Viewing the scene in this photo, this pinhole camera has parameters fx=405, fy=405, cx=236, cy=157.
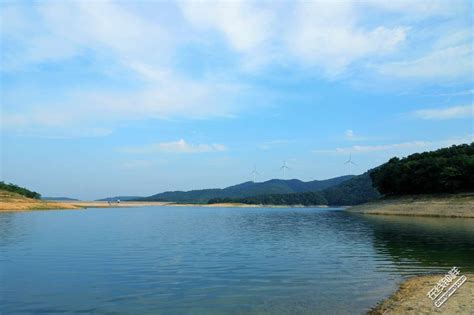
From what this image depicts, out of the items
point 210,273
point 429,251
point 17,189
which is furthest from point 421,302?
point 17,189

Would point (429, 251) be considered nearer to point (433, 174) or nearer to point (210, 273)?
point (210, 273)

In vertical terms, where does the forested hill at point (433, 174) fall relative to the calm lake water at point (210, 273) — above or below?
above

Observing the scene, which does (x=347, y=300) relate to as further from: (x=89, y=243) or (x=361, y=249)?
(x=89, y=243)

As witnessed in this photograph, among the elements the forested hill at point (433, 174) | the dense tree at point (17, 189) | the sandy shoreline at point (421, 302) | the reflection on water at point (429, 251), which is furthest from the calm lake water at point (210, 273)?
the dense tree at point (17, 189)

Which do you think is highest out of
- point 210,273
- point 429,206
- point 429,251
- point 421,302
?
point 429,206

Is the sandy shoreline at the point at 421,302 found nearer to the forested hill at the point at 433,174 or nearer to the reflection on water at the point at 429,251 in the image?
the reflection on water at the point at 429,251

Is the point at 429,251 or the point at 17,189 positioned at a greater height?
the point at 17,189

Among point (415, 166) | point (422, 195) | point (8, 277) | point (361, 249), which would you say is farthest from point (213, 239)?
point (415, 166)

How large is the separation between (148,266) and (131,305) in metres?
9.87

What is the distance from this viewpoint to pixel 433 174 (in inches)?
4272

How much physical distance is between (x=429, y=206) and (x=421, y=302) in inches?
3514

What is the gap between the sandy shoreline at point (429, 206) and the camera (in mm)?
86119

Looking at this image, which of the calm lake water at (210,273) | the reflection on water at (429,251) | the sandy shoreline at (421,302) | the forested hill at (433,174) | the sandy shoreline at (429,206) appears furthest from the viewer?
the forested hill at (433,174)

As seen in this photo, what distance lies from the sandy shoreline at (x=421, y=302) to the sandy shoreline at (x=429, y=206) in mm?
71250
